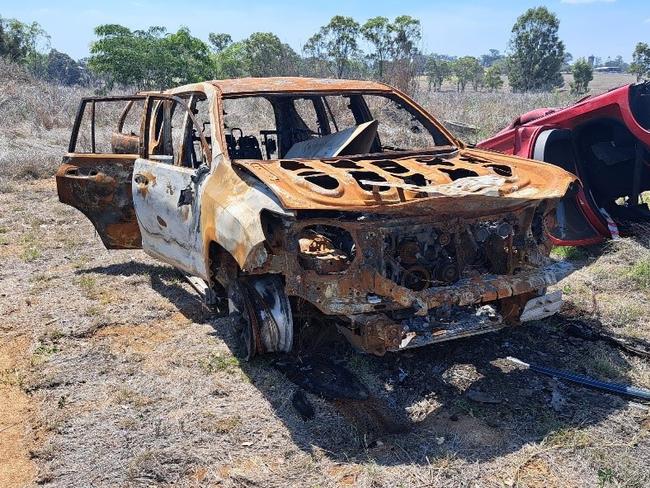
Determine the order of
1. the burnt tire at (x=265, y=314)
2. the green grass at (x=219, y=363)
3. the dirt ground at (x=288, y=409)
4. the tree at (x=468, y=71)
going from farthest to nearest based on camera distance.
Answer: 1. the tree at (x=468, y=71)
2. the green grass at (x=219, y=363)
3. the burnt tire at (x=265, y=314)
4. the dirt ground at (x=288, y=409)

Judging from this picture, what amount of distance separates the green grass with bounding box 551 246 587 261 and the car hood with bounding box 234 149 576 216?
2.28m

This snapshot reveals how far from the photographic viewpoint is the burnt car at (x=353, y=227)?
3.41 m

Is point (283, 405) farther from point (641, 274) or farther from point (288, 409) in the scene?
point (641, 274)

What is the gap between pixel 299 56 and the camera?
26.6m

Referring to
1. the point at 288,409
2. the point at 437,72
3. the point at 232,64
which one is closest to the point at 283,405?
the point at 288,409

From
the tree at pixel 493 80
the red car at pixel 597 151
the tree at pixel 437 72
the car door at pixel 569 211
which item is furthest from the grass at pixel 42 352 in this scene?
the tree at pixel 493 80

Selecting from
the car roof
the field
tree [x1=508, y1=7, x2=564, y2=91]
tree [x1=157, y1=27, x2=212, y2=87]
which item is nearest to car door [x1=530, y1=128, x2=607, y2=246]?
the field

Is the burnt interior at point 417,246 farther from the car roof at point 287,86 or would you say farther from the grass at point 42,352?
the grass at point 42,352

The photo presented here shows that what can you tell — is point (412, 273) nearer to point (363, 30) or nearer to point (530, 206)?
point (530, 206)

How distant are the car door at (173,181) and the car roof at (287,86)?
0.26 metres

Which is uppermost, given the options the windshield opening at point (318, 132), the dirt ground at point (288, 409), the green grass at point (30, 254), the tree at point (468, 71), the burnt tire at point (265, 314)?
the tree at point (468, 71)

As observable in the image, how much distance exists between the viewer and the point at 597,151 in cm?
681

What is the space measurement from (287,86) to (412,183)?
1576 millimetres

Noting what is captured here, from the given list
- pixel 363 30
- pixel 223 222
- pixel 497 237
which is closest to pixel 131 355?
pixel 223 222
